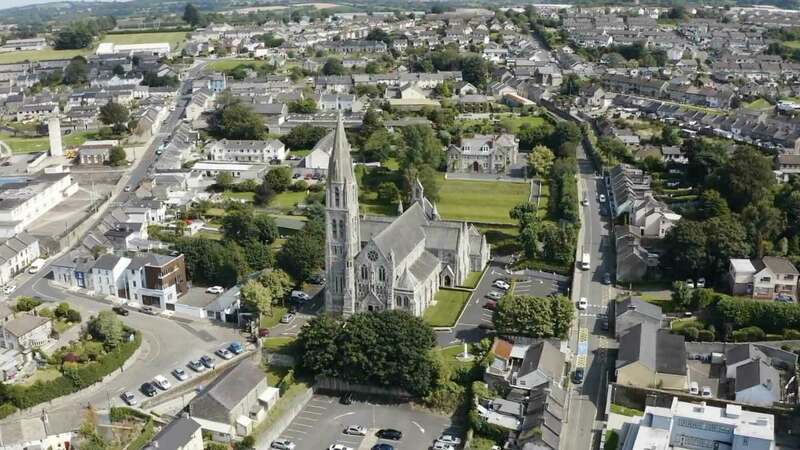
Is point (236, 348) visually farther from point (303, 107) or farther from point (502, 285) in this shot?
point (303, 107)

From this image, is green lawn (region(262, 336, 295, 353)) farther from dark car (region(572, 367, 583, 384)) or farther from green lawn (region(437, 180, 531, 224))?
green lawn (region(437, 180, 531, 224))

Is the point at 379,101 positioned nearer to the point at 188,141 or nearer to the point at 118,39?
the point at 188,141

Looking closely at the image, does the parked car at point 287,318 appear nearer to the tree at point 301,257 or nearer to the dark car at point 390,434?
the tree at point 301,257

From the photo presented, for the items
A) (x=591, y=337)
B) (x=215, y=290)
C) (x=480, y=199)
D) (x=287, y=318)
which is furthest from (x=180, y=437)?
(x=480, y=199)

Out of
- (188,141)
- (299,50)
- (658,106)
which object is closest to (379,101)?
(188,141)

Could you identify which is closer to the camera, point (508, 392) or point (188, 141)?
point (508, 392)

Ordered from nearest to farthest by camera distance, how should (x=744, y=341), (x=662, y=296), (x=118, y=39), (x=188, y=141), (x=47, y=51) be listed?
(x=744, y=341) < (x=662, y=296) < (x=188, y=141) < (x=47, y=51) < (x=118, y=39)
